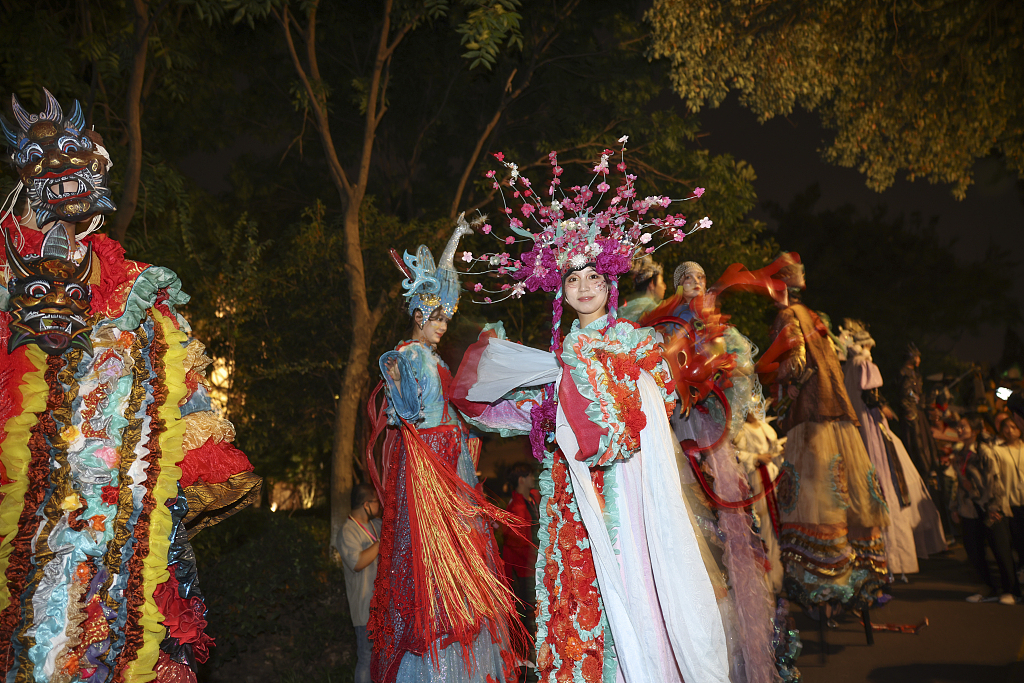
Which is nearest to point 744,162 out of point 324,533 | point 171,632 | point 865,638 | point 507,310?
point 507,310

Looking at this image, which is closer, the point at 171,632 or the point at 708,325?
the point at 171,632

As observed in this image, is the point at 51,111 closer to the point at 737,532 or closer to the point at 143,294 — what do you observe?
the point at 143,294

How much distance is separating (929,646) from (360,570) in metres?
4.22

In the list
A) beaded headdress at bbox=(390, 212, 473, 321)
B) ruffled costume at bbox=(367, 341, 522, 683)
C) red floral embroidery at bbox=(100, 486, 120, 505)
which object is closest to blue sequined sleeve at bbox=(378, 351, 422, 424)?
ruffled costume at bbox=(367, 341, 522, 683)

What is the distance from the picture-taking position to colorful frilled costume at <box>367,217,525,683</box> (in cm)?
429

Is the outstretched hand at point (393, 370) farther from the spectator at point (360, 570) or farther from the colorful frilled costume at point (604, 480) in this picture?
the spectator at point (360, 570)

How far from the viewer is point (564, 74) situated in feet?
34.7

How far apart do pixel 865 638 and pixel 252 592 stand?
481 centimetres

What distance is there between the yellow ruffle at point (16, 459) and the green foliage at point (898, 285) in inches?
Answer: 833

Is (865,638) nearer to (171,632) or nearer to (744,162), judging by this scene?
(171,632)

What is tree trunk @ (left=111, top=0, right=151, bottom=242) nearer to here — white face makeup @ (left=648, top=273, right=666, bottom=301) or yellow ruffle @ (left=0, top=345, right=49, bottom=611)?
yellow ruffle @ (left=0, top=345, right=49, bottom=611)

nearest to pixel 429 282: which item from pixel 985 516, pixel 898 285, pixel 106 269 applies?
pixel 106 269

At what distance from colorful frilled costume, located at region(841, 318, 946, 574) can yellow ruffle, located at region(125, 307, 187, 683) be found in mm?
6025

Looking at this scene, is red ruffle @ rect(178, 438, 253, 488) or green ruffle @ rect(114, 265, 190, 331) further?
red ruffle @ rect(178, 438, 253, 488)
